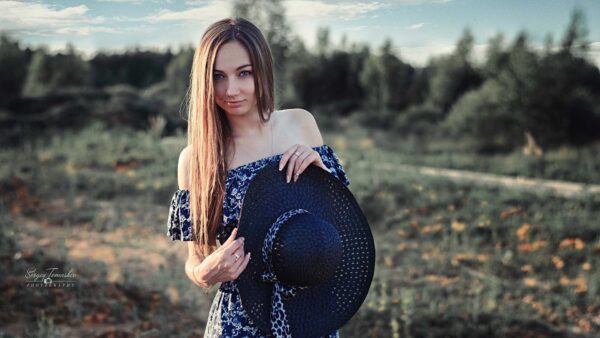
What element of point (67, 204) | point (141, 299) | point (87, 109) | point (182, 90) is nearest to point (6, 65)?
point (87, 109)

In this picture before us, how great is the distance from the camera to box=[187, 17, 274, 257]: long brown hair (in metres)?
1.85

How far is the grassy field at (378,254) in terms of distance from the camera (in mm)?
4281

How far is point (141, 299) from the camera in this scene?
15.0 feet

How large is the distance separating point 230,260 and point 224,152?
1.34 feet

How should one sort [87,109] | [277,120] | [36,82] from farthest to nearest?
[36,82] → [87,109] → [277,120]

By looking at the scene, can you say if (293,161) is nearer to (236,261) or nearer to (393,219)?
(236,261)

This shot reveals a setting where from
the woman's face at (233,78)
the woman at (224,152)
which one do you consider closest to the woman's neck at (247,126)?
the woman at (224,152)

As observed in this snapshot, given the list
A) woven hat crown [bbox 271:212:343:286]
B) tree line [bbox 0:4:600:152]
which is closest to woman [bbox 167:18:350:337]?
woven hat crown [bbox 271:212:343:286]

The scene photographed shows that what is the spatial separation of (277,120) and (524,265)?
4623mm

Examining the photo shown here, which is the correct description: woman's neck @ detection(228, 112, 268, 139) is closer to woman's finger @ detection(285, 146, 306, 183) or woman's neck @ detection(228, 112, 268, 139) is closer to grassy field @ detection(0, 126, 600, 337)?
woman's finger @ detection(285, 146, 306, 183)

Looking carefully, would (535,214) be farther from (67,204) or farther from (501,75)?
(501,75)

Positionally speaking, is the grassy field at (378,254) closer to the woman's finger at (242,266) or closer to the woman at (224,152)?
the woman at (224,152)

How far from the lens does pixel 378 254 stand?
20.8 feet

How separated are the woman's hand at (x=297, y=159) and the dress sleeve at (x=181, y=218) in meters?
0.35
